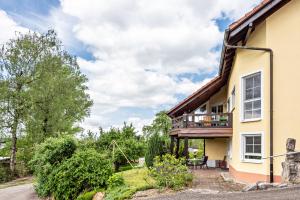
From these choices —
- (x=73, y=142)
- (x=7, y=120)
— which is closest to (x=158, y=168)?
(x=73, y=142)

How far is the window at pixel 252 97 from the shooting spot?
14.6m

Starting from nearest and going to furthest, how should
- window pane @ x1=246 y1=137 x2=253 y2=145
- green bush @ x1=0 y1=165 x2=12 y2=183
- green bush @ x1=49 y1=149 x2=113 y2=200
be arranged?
window pane @ x1=246 y1=137 x2=253 y2=145, green bush @ x1=49 y1=149 x2=113 y2=200, green bush @ x1=0 y1=165 x2=12 y2=183

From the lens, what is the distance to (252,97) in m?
15.1

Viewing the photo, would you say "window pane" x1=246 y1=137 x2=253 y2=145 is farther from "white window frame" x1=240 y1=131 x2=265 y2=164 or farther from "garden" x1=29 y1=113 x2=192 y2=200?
"garden" x1=29 y1=113 x2=192 y2=200

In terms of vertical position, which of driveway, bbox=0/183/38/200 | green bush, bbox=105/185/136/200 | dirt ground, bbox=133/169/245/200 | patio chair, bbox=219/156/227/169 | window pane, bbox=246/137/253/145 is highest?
window pane, bbox=246/137/253/145

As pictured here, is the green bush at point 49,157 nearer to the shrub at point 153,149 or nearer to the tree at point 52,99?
the shrub at point 153,149

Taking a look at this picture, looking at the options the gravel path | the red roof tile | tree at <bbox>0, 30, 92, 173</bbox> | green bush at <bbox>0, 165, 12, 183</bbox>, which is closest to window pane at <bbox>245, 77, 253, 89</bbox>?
the red roof tile

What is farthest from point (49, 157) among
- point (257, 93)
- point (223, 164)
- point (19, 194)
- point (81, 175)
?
point (257, 93)

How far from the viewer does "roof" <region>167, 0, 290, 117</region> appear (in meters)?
13.6

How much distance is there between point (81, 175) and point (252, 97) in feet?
32.5

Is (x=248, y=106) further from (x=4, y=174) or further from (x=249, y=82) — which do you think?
(x=4, y=174)

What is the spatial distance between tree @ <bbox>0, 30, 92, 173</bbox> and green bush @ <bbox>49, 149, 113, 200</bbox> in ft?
50.4

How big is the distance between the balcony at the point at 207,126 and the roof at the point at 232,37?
273 cm

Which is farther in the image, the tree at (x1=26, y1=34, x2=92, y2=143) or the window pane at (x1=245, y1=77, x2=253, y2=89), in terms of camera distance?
the tree at (x1=26, y1=34, x2=92, y2=143)
